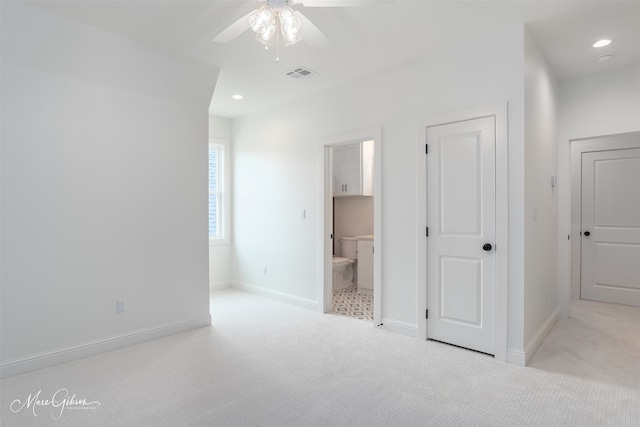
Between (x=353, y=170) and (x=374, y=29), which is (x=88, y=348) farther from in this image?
(x=353, y=170)

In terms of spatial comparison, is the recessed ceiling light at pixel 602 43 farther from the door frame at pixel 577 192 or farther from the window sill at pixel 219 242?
the window sill at pixel 219 242

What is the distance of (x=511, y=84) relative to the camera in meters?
2.81

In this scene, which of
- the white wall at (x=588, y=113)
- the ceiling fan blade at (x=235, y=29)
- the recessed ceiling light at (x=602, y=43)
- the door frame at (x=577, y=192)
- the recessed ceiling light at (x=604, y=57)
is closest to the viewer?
the ceiling fan blade at (x=235, y=29)

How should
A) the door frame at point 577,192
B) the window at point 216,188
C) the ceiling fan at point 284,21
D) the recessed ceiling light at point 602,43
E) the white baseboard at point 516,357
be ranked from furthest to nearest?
the window at point 216,188, the door frame at point 577,192, the recessed ceiling light at point 602,43, the white baseboard at point 516,357, the ceiling fan at point 284,21

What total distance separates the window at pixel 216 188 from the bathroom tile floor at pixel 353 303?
2138 mm

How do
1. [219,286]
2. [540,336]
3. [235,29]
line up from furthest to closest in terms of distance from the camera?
[219,286] < [540,336] < [235,29]

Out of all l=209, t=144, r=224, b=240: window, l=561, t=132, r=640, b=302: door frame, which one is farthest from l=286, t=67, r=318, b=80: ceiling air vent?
l=561, t=132, r=640, b=302: door frame

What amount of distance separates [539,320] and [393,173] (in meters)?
1.95

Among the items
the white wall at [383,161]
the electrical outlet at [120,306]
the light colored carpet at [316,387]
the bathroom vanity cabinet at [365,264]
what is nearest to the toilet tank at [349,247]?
the bathroom vanity cabinet at [365,264]

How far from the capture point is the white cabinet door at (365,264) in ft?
16.8

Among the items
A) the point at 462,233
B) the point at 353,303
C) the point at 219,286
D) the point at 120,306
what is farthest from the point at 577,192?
the point at 120,306

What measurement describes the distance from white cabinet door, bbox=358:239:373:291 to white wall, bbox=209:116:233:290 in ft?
6.88

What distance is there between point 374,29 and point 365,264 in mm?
3298

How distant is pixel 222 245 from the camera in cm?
549
